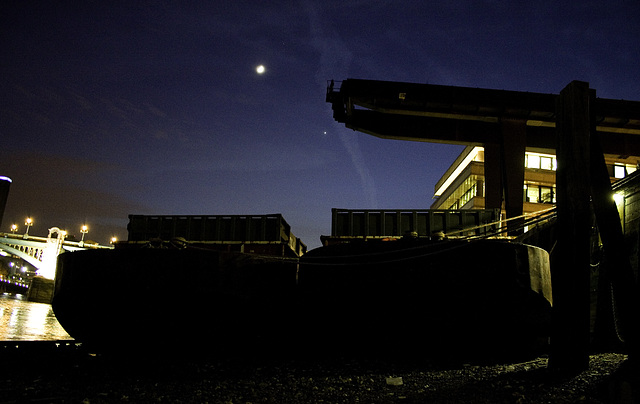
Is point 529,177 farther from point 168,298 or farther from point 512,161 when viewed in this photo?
point 168,298

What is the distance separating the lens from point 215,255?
7277 mm

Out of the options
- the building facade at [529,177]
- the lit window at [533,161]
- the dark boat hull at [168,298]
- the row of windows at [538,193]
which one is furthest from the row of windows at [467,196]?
the dark boat hull at [168,298]

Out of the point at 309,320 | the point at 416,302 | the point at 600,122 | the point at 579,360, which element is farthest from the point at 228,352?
the point at 600,122

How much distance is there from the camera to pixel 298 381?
597 cm

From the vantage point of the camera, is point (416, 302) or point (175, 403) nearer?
point (175, 403)

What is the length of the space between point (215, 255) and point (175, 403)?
2.69 metres

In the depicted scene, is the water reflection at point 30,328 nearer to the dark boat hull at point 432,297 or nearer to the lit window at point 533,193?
the dark boat hull at point 432,297

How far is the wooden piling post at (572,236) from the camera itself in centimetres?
583

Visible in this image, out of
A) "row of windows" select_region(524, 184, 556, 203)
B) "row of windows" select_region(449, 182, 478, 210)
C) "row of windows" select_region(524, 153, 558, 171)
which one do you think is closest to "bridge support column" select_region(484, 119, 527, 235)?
"row of windows" select_region(524, 184, 556, 203)

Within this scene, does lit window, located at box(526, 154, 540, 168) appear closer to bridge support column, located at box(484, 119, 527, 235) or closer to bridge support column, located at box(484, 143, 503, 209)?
bridge support column, located at box(484, 143, 503, 209)

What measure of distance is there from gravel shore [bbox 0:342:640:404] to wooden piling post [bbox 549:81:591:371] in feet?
1.36

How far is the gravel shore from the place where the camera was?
5.14 meters

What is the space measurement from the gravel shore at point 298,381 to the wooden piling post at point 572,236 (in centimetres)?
41

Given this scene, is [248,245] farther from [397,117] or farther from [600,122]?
[600,122]
